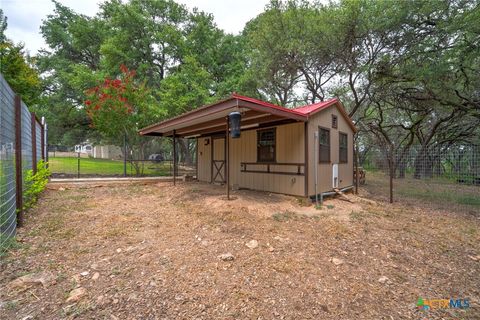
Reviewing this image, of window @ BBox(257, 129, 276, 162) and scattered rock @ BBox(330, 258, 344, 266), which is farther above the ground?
window @ BBox(257, 129, 276, 162)

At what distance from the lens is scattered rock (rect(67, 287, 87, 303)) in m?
Result: 2.05

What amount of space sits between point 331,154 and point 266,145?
2101 millimetres

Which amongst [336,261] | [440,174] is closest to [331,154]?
[440,174]

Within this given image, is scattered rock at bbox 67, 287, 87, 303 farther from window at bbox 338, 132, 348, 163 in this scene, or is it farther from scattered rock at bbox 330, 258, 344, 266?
window at bbox 338, 132, 348, 163

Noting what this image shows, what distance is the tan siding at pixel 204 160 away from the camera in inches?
396

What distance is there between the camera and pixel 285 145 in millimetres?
6426

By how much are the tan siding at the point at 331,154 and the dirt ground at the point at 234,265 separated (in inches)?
65.8

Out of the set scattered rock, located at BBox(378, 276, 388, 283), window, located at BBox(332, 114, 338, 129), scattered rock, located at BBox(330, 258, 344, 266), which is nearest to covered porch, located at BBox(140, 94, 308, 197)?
window, located at BBox(332, 114, 338, 129)

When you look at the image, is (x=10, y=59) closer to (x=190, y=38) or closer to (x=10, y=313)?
(x=190, y=38)

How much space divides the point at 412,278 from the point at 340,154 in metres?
5.66

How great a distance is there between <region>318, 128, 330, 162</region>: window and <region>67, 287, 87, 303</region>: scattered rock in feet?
19.2

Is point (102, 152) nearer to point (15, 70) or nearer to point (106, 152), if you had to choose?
point (106, 152)

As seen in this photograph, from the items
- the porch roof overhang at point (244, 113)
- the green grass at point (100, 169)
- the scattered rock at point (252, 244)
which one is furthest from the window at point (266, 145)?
the green grass at point (100, 169)

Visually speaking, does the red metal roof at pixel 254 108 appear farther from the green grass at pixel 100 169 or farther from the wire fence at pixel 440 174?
the green grass at pixel 100 169
